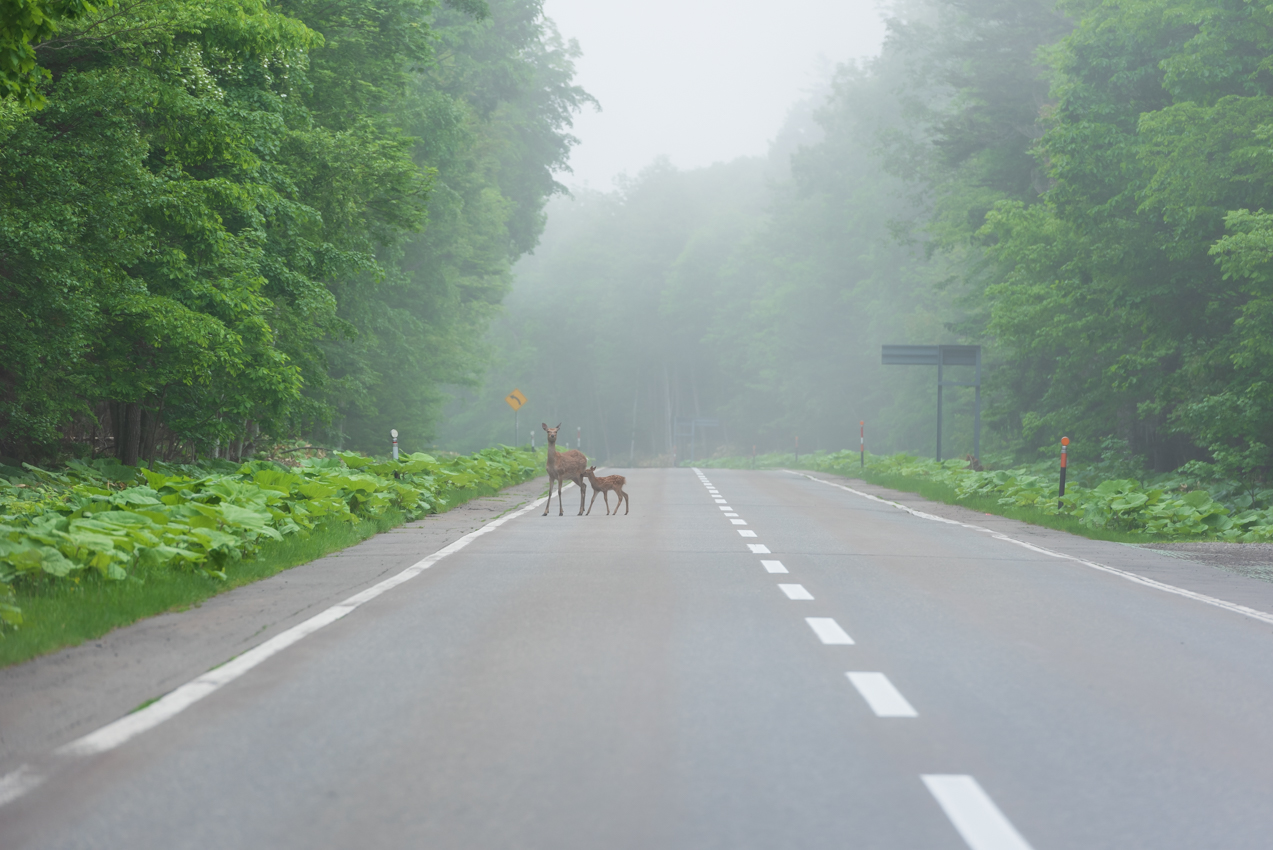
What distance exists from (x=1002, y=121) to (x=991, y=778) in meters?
42.4

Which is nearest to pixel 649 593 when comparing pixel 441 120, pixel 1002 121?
pixel 441 120

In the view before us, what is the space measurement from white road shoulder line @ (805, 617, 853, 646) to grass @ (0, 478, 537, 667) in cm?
424

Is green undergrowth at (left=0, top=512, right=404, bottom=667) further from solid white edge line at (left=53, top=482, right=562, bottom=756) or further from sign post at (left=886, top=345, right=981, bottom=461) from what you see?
sign post at (left=886, top=345, right=981, bottom=461)

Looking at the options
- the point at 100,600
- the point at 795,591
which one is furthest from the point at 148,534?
the point at 795,591

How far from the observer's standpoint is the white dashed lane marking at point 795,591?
9898 millimetres

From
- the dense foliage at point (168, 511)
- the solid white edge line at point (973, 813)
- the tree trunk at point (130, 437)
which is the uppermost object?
the tree trunk at point (130, 437)

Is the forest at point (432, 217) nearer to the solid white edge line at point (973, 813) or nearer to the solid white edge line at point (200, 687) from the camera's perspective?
the solid white edge line at point (200, 687)

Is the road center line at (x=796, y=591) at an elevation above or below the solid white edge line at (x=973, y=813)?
above

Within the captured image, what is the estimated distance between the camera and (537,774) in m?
4.70

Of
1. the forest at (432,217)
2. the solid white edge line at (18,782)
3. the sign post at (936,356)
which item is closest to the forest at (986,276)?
the forest at (432,217)

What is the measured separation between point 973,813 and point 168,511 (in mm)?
8426

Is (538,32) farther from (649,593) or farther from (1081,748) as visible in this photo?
(1081,748)

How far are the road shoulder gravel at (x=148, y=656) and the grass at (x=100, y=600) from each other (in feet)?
0.31

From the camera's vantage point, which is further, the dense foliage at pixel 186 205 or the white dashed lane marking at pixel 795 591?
the dense foliage at pixel 186 205
